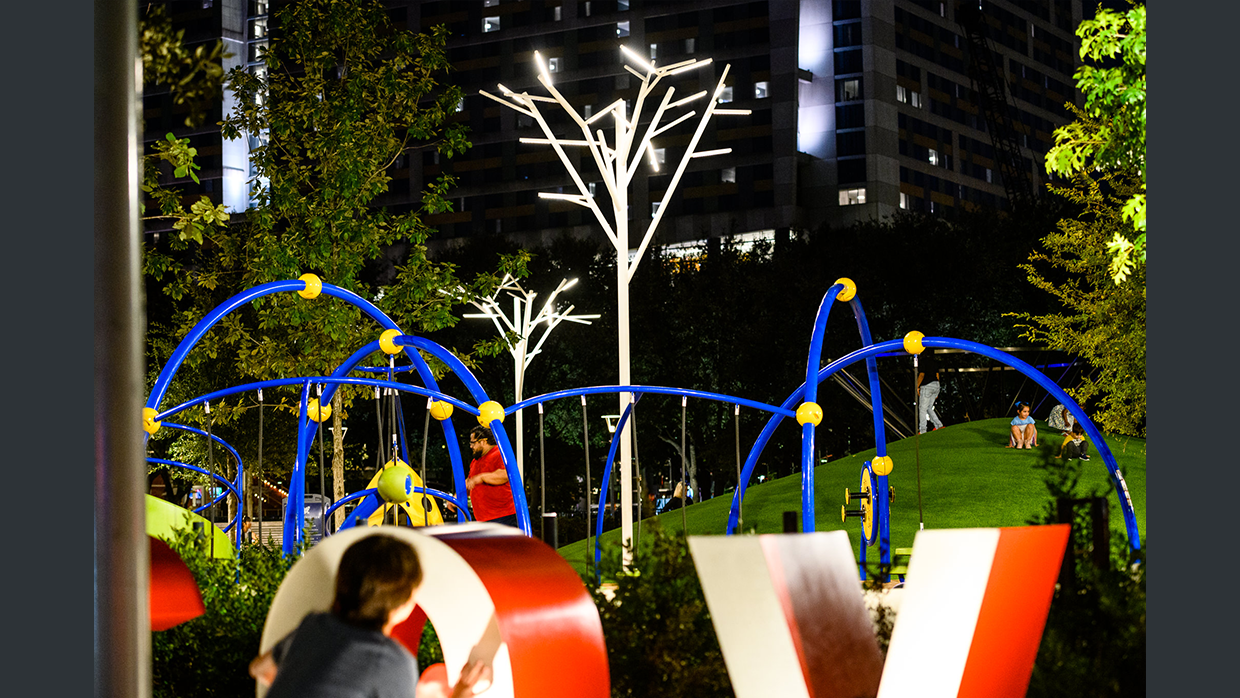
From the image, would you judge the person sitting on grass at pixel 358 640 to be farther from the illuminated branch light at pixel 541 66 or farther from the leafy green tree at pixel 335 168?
the leafy green tree at pixel 335 168

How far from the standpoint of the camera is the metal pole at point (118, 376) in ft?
13.3

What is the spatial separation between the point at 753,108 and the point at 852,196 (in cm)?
801

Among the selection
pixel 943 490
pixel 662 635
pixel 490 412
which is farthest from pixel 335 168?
pixel 662 635

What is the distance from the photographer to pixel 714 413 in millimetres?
39500

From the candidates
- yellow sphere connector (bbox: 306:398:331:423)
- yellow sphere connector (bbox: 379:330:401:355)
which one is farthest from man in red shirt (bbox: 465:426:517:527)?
→ yellow sphere connector (bbox: 306:398:331:423)

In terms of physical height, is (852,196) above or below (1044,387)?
above

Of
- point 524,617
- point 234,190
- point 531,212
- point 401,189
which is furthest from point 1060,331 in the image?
point 234,190

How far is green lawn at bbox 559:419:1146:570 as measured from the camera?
67.2 ft

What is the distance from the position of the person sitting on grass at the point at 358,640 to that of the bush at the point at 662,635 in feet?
7.94

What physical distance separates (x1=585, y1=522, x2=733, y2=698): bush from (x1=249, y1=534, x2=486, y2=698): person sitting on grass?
2.42 meters

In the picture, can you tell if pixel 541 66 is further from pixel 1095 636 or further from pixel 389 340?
pixel 1095 636

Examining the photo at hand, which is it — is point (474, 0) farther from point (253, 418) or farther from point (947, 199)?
point (253, 418)

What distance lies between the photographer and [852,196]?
78.0 meters

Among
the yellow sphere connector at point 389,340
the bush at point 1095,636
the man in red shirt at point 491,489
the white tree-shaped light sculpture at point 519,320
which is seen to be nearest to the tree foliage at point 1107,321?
the white tree-shaped light sculpture at point 519,320
